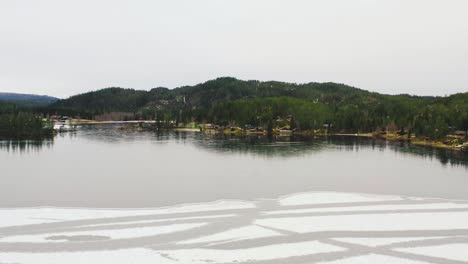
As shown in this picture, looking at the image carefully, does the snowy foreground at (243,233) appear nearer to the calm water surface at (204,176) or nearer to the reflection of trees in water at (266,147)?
the calm water surface at (204,176)

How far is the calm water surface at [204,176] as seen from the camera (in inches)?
1516

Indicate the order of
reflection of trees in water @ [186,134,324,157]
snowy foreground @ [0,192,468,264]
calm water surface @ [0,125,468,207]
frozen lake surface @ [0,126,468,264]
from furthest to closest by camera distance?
reflection of trees in water @ [186,134,324,157], calm water surface @ [0,125,468,207], frozen lake surface @ [0,126,468,264], snowy foreground @ [0,192,468,264]

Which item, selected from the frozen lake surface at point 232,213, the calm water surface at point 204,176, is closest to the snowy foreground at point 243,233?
the frozen lake surface at point 232,213

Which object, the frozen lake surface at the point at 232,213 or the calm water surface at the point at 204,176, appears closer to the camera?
the frozen lake surface at the point at 232,213

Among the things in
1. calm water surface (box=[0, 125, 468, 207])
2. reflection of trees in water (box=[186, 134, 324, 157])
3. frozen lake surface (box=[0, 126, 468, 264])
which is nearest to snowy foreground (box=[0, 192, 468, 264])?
frozen lake surface (box=[0, 126, 468, 264])

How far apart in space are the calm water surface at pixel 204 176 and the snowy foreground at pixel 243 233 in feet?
16.4

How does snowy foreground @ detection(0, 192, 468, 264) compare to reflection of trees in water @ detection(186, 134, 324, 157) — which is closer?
snowy foreground @ detection(0, 192, 468, 264)

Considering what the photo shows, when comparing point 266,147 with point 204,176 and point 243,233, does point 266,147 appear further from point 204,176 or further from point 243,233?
point 243,233

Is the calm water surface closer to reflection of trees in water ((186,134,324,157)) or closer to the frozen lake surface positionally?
the frozen lake surface

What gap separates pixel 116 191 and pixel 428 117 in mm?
106647

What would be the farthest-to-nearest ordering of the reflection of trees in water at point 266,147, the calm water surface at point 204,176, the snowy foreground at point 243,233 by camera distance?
the reflection of trees in water at point 266,147 < the calm water surface at point 204,176 < the snowy foreground at point 243,233

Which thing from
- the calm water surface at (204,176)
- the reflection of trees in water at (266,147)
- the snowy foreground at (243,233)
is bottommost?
the snowy foreground at (243,233)

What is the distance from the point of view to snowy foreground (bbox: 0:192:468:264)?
21.7m

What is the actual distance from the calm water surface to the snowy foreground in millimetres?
5008
